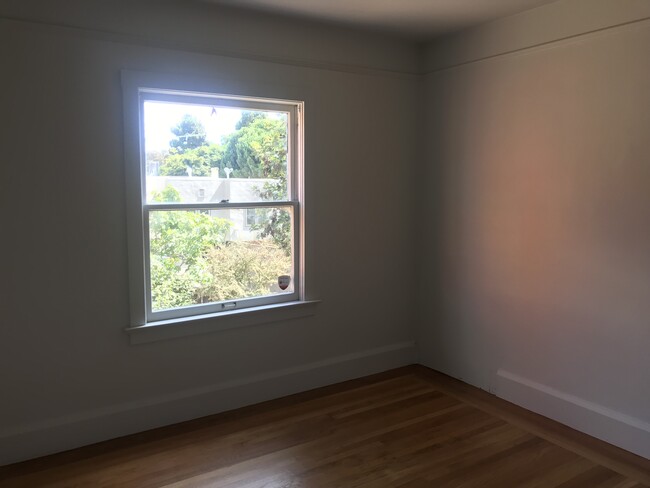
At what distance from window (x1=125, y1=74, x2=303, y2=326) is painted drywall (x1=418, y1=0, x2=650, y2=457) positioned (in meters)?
1.23

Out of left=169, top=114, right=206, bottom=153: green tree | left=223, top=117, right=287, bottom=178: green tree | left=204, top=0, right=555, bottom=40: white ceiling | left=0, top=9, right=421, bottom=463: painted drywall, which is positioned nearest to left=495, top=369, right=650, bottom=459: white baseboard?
left=0, top=9, right=421, bottom=463: painted drywall

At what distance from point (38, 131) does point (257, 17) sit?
59.6 inches

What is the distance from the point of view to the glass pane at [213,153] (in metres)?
3.10

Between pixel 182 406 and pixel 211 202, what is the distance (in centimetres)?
132

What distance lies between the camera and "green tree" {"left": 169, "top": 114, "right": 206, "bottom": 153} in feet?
10.3

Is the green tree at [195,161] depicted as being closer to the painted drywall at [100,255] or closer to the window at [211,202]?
the window at [211,202]

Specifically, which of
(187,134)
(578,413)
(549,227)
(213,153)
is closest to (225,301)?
(213,153)

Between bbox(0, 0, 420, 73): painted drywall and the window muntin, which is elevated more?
bbox(0, 0, 420, 73): painted drywall

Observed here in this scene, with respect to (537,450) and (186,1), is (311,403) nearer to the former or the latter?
(537,450)

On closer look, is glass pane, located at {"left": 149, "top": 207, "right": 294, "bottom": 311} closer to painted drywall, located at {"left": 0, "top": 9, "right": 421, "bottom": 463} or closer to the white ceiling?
painted drywall, located at {"left": 0, "top": 9, "right": 421, "bottom": 463}

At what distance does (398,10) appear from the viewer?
3.23 m

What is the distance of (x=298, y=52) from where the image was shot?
347 centimetres

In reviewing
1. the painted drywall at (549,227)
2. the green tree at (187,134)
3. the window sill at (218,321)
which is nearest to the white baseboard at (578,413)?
the painted drywall at (549,227)

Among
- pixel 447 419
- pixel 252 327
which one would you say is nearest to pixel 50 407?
pixel 252 327
